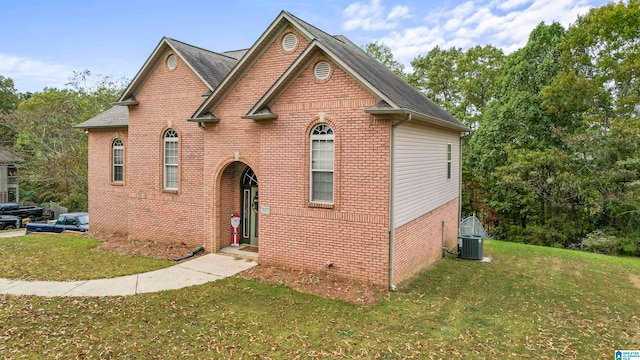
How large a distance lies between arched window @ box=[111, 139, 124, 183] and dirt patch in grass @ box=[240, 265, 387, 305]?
947 centimetres

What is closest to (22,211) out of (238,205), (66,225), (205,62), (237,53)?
(66,225)

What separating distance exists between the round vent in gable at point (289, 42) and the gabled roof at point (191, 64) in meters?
3.38

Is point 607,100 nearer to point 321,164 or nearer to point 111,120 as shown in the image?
point 321,164

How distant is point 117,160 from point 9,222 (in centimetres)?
1637

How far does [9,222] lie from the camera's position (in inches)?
1034

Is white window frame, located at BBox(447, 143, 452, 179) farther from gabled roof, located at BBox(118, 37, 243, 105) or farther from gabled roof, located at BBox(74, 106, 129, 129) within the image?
gabled roof, located at BBox(74, 106, 129, 129)

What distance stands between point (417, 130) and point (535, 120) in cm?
1505

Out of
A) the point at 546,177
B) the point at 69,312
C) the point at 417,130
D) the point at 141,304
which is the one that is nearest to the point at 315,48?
the point at 417,130

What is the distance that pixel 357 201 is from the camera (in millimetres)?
9703

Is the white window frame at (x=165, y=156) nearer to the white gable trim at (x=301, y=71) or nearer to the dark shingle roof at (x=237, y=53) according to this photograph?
the white gable trim at (x=301, y=71)

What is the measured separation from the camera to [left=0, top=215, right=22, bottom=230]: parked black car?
25.9 meters

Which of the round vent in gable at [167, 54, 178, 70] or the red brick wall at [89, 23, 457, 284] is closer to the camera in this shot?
the red brick wall at [89, 23, 457, 284]

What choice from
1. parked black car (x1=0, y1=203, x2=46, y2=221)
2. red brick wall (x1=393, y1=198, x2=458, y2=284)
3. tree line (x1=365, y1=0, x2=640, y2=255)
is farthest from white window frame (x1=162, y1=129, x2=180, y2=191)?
parked black car (x1=0, y1=203, x2=46, y2=221)

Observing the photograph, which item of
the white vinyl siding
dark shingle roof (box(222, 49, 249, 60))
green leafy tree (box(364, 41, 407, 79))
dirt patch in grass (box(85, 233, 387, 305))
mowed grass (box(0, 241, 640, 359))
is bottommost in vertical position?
mowed grass (box(0, 241, 640, 359))
